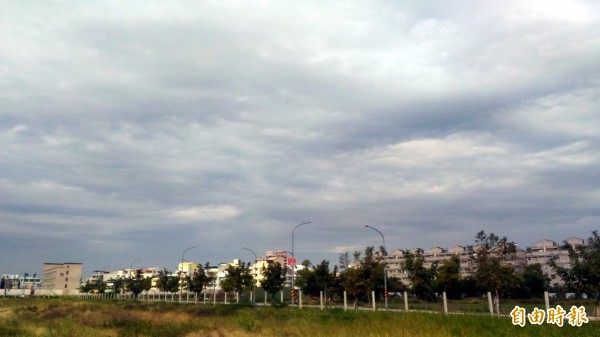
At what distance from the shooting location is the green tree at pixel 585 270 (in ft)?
93.1

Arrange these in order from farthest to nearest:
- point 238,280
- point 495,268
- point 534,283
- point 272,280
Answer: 1. point 238,280
2. point 534,283
3. point 272,280
4. point 495,268

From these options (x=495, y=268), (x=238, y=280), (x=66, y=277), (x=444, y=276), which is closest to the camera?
(x=495, y=268)

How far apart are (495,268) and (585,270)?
6.52 m

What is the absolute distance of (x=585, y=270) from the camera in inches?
1131

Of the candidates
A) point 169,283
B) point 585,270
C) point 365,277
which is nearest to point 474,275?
point 585,270

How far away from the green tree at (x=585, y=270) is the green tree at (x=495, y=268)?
4.56 metres

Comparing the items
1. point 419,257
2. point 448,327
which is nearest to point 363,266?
point 419,257

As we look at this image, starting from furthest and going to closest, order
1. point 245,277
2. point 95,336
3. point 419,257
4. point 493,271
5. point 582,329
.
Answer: point 245,277 < point 419,257 < point 493,271 < point 95,336 < point 582,329

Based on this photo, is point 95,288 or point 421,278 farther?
point 95,288

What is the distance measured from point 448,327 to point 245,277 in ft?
198

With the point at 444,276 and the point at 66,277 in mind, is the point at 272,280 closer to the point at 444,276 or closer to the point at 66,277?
the point at 444,276

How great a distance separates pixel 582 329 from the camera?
60.4 feet

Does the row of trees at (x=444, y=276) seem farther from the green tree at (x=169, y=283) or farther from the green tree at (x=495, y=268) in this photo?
the green tree at (x=169, y=283)

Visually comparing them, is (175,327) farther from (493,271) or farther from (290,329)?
(493,271)
